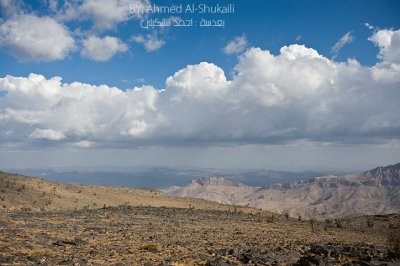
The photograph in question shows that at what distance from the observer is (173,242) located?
841 inches

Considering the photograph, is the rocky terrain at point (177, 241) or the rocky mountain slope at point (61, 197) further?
the rocky mountain slope at point (61, 197)

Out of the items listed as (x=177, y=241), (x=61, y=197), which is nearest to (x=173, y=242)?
(x=177, y=241)

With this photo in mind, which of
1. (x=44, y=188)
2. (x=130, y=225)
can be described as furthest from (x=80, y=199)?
(x=130, y=225)

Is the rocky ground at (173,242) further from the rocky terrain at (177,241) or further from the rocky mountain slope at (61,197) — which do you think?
the rocky mountain slope at (61,197)

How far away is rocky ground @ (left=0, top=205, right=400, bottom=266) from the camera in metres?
16.4

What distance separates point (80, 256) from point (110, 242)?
3.86 meters

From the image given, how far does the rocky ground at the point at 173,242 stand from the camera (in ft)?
53.7

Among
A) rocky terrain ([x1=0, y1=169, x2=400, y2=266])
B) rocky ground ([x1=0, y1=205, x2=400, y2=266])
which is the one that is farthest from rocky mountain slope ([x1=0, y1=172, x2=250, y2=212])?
rocky ground ([x1=0, y1=205, x2=400, y2=266])

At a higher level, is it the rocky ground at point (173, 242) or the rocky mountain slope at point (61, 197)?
the rocky mountain slope at point (61, 197)

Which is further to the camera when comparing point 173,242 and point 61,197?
point 61,197

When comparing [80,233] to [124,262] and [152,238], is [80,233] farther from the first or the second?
[124,262]

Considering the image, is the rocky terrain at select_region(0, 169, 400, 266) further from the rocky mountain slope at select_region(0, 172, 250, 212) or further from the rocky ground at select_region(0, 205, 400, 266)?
the rocky mountain slope at select_region(0, 172, 250, 212)

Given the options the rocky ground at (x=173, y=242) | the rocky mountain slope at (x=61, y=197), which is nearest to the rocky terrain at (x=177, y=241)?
the rocky ground at (x=173, y=242)

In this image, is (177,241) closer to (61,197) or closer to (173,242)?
(173,242)
